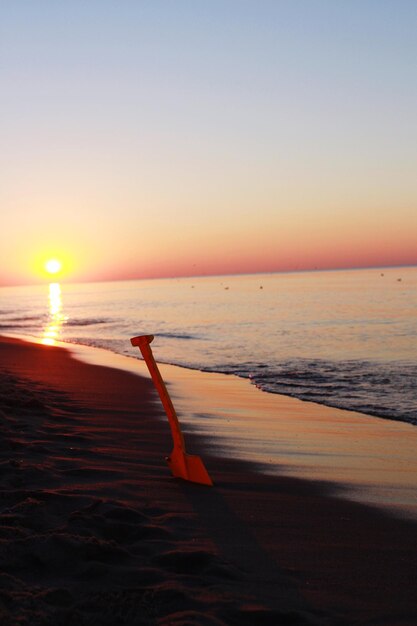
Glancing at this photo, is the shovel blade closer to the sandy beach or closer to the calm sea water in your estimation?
the sandy beach

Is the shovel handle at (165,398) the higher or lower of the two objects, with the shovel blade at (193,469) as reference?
higher

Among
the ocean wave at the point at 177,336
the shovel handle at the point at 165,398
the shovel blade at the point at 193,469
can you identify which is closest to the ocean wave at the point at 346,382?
the shovel blade at the point at 193,469

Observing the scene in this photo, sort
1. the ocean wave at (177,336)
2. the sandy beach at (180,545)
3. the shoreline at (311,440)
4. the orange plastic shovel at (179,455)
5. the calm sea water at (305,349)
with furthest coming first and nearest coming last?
the ocean wave at (177,336), the calm sea water at (305,349), the shoreline at (311,440), the orange plastic shovel at (179,455), the sandy beach at (180,545)

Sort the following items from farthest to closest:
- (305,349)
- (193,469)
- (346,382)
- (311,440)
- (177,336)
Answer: (177,336) < (305,349) < (346,382) < (311,440) < (193,469)

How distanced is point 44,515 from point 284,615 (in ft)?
6.53

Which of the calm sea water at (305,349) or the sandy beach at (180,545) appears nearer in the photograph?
the sandy beach at (180,545)

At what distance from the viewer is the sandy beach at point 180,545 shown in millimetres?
3293

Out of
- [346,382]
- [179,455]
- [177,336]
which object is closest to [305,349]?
[346,382]

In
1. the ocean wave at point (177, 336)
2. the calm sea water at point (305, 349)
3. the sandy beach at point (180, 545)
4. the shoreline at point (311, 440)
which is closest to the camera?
the sandy beach at point (180, 545)

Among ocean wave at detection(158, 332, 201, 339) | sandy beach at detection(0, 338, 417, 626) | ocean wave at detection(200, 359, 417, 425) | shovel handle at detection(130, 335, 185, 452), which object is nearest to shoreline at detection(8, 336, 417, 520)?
sandy beach at detection(0, 338, 417, 626)

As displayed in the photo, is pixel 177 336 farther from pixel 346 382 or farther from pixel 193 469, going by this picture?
pixel 193 469

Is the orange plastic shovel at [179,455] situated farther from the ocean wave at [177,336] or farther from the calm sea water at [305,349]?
the ocean wave at [177,336]

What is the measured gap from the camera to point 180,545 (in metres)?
4.15

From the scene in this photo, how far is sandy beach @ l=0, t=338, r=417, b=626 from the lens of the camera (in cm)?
329
